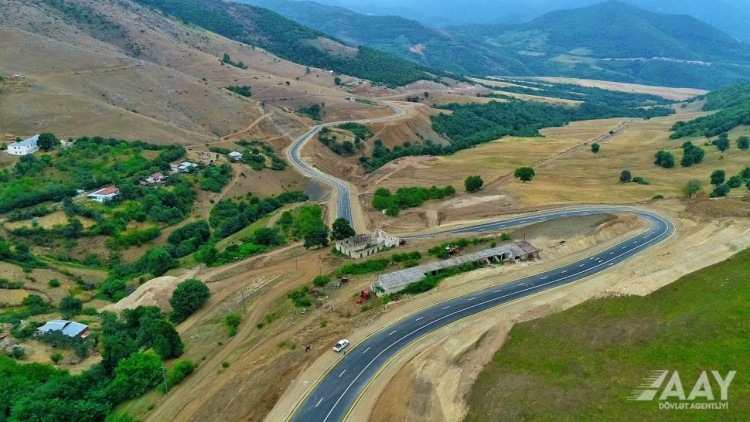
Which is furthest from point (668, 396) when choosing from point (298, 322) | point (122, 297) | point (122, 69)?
point (122, 69)

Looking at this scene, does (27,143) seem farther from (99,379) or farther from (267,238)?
(99,379)

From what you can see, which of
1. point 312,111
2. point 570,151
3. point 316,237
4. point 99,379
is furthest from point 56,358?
point 570,151

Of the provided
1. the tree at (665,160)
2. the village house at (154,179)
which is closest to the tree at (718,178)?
the tree at (665,160)

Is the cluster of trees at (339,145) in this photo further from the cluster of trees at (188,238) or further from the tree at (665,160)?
the tree at (665,160)

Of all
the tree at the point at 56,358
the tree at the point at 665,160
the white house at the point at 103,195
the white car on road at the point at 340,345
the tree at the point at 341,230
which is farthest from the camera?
the tree at the point at 665,160

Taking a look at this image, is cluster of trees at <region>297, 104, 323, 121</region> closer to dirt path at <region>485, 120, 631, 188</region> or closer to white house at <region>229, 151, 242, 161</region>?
white house at <region>229, 151, 242, 161</region>
